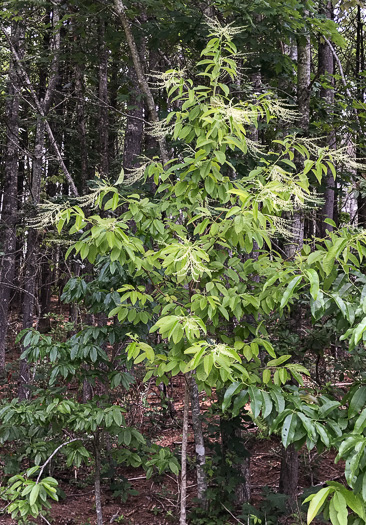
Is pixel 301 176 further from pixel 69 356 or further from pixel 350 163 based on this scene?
pixel 69 356

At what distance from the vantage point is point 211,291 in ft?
8.23

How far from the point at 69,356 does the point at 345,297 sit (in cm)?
219

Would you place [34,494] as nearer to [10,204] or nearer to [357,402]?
[357,402]

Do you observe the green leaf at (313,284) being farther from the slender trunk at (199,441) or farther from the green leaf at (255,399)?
the slender trunk at (199,441)

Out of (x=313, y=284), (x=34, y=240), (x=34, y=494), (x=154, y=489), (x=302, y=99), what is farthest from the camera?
(x=34, y=240)

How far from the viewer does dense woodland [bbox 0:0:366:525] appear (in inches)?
83.8

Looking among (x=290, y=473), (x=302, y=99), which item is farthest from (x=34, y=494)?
(x=302, y=99)

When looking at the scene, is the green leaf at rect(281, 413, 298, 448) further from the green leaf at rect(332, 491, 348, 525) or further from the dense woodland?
the green leaf at rect(332, 491, 348, 525)

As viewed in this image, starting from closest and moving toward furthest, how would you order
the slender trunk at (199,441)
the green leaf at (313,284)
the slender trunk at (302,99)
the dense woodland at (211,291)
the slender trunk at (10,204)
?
the green leaf at (313,284) → the dense woodland at (211,291) → the slender trunk at (199,441) → the slender trunk at (302,99) → the slender trunk at (10,204)

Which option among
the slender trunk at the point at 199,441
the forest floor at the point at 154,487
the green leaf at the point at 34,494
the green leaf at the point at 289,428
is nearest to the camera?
the green leaf at the point at 289,428

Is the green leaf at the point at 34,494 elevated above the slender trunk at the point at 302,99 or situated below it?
below

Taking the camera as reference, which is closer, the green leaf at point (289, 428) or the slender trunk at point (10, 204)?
the green leaf at point (289, 428)

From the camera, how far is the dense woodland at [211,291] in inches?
83.8

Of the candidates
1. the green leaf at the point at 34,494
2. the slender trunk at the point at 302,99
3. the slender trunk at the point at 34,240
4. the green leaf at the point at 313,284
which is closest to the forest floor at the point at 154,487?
the slender trunk at the point at 34,240
